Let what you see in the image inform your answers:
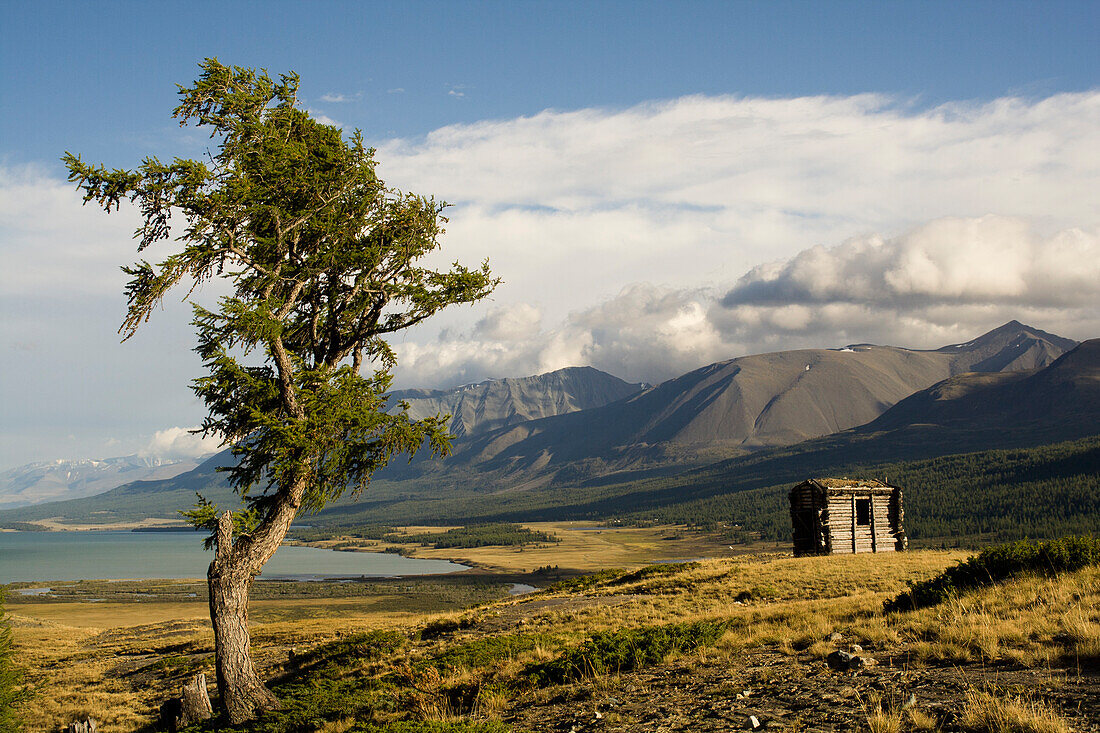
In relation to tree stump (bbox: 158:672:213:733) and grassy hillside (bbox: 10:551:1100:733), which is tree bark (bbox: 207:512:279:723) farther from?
tree stump (bbox: 158:672:213:733)

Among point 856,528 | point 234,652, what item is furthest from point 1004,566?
point 856,528

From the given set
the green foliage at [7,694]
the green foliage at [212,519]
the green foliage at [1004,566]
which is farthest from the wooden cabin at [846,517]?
the green foliage at [7,694]

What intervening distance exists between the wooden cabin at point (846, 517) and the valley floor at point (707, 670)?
13.5 m

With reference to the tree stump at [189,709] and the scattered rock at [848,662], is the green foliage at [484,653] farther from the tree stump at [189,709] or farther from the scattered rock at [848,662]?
the scattered rock at [848,662]

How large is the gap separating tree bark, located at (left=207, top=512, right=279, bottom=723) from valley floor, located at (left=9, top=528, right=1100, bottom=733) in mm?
742

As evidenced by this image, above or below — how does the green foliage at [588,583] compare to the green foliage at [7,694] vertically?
below

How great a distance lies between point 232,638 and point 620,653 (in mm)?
7737

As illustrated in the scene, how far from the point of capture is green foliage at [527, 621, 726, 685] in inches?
563

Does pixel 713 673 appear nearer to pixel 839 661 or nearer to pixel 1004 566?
pixel 839 661

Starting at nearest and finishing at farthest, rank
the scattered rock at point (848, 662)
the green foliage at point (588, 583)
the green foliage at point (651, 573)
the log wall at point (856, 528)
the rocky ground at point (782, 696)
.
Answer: the rocky ground at point (782, 696) → the scattered rock at point (848, 662) → the green foliage at point (651, 573) → the green foliage at point (588, 583) → the log wall at point (856, 528)

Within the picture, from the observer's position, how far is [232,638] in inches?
559

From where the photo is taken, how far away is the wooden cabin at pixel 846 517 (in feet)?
144

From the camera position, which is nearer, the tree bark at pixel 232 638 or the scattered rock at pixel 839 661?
the scattered rock at pixel 839 661

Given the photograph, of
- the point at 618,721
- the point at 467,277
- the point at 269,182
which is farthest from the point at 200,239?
the point at 618,721
